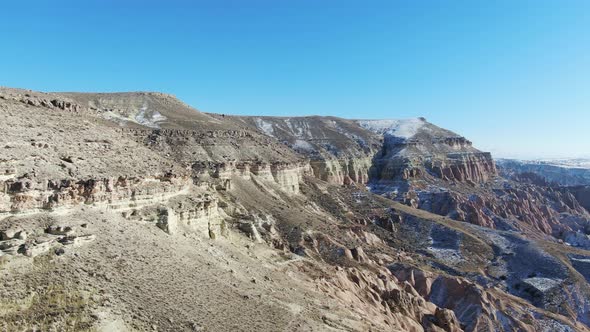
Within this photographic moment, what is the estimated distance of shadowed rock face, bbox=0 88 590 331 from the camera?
69.1 ft

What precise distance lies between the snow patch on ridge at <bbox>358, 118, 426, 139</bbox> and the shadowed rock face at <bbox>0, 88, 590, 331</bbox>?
62.6m

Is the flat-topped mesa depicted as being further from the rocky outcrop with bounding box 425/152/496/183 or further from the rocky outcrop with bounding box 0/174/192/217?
the rocky outcrop with bounding box 0/174/192/217

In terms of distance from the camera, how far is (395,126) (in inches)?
7023

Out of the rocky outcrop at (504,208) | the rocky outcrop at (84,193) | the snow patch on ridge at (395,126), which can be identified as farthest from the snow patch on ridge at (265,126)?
the rocky outcrop at (84,193)

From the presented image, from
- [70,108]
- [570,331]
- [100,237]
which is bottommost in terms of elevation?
[570,331]

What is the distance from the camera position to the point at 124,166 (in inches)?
1246

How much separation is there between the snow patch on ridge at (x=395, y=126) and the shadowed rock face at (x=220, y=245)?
62.6 m

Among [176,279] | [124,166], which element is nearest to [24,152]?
[124,166]

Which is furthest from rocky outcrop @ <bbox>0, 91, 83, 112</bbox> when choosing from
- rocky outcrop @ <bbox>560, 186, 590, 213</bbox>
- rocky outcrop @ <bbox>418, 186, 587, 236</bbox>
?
rocky outcrop @ <bbox>560, 186, 590, 213</bbox>

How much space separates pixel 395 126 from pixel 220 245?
497 feet

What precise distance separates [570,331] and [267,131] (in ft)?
352

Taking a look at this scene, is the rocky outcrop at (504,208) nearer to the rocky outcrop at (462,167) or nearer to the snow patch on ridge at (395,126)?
the rocky outcrop at (462,167)

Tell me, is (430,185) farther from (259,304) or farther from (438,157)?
(259,304)

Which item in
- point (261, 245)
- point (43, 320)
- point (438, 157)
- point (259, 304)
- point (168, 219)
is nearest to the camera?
point (43, 320)
